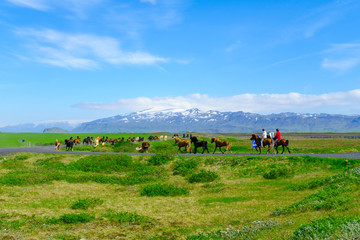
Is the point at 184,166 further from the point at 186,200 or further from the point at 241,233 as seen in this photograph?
the point at 241,233

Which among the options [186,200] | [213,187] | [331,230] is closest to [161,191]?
[186,200]

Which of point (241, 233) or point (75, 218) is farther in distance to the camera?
point (75, 218)

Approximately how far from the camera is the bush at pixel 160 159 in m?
32.5

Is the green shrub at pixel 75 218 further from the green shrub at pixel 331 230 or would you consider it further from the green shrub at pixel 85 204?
the green shrub at pixel 331 230

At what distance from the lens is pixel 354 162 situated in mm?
23906

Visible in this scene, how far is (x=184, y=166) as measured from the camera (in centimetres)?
3039

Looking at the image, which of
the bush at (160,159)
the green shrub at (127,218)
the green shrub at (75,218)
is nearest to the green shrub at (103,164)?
the bush at (160,159)

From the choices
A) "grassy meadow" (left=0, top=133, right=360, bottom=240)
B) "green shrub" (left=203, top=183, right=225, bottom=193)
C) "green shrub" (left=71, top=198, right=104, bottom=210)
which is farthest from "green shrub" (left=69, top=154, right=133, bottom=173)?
"green shrub" (left=71, top=198, right=104, bottom=210)

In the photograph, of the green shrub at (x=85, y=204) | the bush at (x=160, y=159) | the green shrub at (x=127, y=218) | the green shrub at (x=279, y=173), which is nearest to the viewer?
the green shrub at (x=127, y=218)

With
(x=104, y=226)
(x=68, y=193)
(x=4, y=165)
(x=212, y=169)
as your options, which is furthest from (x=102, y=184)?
(x=4, y=165)

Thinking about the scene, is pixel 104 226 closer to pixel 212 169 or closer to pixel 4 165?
A: pixel 212 169

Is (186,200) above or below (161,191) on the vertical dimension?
below

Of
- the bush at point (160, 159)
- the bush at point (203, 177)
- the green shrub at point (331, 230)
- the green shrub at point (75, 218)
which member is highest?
the green shrub at point (331, 230)

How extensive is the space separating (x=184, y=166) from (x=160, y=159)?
3745 millimetres
